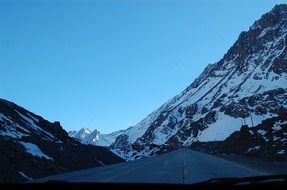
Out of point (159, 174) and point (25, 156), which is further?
point (25, 156)

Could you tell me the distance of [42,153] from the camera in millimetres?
47188

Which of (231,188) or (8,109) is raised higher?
(8,109)

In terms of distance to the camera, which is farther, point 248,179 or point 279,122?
point 279,122

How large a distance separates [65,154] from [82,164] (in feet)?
7.21

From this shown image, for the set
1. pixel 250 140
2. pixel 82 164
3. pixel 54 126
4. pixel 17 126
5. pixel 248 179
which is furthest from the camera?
pixel 250 140

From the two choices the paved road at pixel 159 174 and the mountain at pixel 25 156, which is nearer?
the paved road at pixel 159 174

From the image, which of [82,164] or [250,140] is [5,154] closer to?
[82,164]

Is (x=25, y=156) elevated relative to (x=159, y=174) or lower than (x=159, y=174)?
elevated

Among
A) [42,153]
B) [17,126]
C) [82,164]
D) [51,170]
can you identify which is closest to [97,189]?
[51,170]

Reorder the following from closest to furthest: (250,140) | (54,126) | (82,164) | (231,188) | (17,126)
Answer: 1. (231,188)
2. (82,164)
3. (17,126)
4. (54,126)
5. (250,140)

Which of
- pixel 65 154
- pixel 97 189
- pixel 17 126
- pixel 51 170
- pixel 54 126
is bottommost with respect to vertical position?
pixel 97 189

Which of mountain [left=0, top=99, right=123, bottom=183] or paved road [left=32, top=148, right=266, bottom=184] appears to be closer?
paved road [left=32, top=148, right=266, bottom=184]

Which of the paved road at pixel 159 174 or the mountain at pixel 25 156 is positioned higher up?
the mountain at pixel 25 156

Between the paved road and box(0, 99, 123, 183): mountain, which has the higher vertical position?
box(0, 99, 123, 183): mountain
